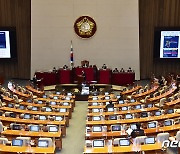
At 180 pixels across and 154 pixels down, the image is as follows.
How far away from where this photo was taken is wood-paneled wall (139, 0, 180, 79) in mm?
27328

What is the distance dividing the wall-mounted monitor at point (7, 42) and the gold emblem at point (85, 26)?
5.22 metres

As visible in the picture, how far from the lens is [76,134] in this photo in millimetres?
15734

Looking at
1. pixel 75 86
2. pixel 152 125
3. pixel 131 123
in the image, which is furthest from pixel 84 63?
Result: pixel 152 125

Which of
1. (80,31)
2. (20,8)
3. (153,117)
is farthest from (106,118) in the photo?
(20,8)

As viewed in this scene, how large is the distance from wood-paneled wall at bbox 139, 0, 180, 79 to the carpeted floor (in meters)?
9.84

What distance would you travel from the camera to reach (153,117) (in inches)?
605

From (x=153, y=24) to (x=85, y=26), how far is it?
5.50 meters

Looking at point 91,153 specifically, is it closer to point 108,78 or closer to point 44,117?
point 44,117

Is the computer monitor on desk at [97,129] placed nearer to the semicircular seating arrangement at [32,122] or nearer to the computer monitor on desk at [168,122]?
the semicircular seating arrangement at [32,122]

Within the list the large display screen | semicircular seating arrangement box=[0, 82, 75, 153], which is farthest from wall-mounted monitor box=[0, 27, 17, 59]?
the large display screen

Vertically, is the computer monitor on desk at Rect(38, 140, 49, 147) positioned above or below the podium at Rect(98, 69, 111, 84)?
below

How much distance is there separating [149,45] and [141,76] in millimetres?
2626

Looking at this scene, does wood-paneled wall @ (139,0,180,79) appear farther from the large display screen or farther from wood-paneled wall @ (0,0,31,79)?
wood-paneled wall @ (0,0,31,79)

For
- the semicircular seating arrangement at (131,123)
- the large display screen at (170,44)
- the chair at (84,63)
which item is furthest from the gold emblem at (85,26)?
the semicircular seating arrangement at (131,123)
